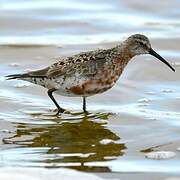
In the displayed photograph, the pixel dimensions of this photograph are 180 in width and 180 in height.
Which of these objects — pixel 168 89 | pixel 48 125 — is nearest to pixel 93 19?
pixel 168 89

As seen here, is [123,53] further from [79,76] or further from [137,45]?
[79,76]

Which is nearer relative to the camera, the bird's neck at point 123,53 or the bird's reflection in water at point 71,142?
the bird's reflection in water at point 71,142

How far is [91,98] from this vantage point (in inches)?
327

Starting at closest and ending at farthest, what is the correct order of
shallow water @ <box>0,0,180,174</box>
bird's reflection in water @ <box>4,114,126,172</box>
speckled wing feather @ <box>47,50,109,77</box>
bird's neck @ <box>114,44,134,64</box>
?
bird's reflection in water @ <box>4,114,126,172</box>
shallow water @ <box>0,0,180,174</box>
speckled wing feather @ <box>47,50,109,77</box>
bird's neck @ <box>114,44,134,64</box>

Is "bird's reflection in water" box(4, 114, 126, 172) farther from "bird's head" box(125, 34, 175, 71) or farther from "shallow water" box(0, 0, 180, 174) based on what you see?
"bird's head" box(125, 34, 175, 71)

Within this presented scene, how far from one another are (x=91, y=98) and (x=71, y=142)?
1.72 metres

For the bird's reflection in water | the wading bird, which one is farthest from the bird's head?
the bird's reflection in water

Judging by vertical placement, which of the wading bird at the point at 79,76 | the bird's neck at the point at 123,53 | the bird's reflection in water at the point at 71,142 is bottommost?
the bird's reflection in water at the point at 71,142

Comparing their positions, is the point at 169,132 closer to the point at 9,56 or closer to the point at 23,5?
the point at 9,56

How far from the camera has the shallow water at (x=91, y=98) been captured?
6.18 m

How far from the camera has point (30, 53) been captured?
31.6 ft

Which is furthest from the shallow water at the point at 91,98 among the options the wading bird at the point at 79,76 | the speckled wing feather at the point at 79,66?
the speckled wing feather at the point at 79,66

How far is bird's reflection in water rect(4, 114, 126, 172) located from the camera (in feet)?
19.7

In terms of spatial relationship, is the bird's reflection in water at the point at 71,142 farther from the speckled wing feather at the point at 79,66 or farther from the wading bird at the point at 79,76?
the speckled wing feather at the point at 79,66
